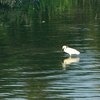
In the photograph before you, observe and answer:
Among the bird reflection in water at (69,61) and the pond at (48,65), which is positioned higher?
the pond at (48,65)

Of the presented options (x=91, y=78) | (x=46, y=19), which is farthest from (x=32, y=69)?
(x=46, y=19)

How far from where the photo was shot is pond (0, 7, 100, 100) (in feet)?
46.2

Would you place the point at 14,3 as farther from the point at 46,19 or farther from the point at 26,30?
the point at 26,30

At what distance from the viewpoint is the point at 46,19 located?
3684 centimetres

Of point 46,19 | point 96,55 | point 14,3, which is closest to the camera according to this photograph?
point 96,55

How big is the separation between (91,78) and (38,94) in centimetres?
236

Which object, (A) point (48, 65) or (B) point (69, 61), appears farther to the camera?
(B) point (69, 61)

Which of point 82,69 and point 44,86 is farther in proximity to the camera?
point 82,69

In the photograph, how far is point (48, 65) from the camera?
18328 millimetres

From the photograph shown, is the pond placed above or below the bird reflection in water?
above

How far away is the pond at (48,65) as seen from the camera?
14.1 meters

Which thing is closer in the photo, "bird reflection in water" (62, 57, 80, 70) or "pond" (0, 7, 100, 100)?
"pond" (0, 7, 100, 100)

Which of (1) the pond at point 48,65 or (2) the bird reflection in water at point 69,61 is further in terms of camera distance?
(2) the bird reflection in water at point 69,61

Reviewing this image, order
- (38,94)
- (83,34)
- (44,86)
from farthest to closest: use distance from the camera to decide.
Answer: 1. (83,34)
2. (44,86)
3. (38,94)
